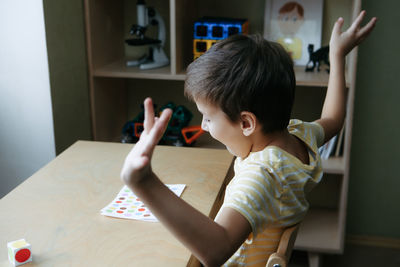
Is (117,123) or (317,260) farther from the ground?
(117,123)

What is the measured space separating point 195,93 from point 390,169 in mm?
1738

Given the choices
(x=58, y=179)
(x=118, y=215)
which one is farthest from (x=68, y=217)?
(x=58, y=179)

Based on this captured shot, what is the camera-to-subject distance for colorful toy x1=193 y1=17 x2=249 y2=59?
2.08m

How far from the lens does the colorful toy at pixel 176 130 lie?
2.22 meters

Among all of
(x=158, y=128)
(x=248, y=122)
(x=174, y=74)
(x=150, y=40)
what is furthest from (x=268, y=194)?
(x=150, y=40)

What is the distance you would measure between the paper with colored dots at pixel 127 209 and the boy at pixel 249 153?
0.25 m

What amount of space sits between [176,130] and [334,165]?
2.36ft

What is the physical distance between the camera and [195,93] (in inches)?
38.4

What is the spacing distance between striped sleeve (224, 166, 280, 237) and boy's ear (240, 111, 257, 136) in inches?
3.7

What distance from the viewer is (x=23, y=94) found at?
6.37 ft

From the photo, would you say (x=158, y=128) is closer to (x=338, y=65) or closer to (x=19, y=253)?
(x=19, y=253)

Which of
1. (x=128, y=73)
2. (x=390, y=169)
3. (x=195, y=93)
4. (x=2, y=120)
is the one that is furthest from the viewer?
(x=390, y=169)

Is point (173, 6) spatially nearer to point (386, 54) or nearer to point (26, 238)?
point (386, 54)

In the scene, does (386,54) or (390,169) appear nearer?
(386,54)
